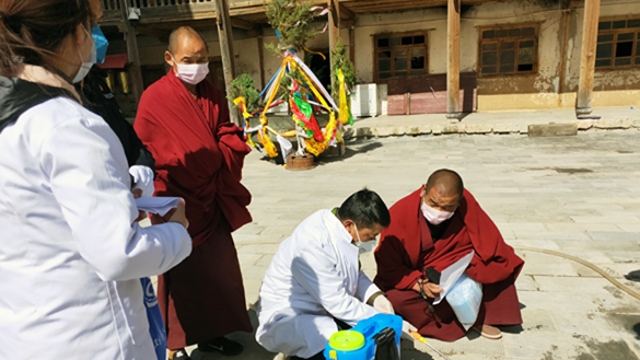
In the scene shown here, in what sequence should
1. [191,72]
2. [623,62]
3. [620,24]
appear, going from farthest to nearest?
1. [623,62]
2. [620,24]
3. [191,72]

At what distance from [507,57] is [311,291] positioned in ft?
38.7

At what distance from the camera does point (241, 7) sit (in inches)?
427

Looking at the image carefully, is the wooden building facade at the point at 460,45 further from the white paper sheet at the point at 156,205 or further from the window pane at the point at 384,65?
the white paper sheet at the point at 156,205

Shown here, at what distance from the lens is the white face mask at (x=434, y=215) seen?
7.93ft

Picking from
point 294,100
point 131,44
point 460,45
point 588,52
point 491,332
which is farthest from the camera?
point 460,45

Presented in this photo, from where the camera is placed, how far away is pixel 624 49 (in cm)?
1113

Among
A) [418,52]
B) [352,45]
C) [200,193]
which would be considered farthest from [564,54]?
[200,193]

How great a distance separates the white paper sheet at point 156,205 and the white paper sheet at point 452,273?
1.64 m

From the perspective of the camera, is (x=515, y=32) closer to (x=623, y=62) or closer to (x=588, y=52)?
(x=623, y=62)

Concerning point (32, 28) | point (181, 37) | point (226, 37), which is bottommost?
point (32, 28)

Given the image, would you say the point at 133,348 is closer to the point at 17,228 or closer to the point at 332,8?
the point at 17,228

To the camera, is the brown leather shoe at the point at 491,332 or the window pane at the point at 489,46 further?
the window pane at the point at 489,46

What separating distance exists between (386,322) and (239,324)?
3.08 ft

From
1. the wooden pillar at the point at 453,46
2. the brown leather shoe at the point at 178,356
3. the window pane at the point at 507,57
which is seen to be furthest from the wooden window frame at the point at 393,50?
the brown leather shoe at the point at 178,356
